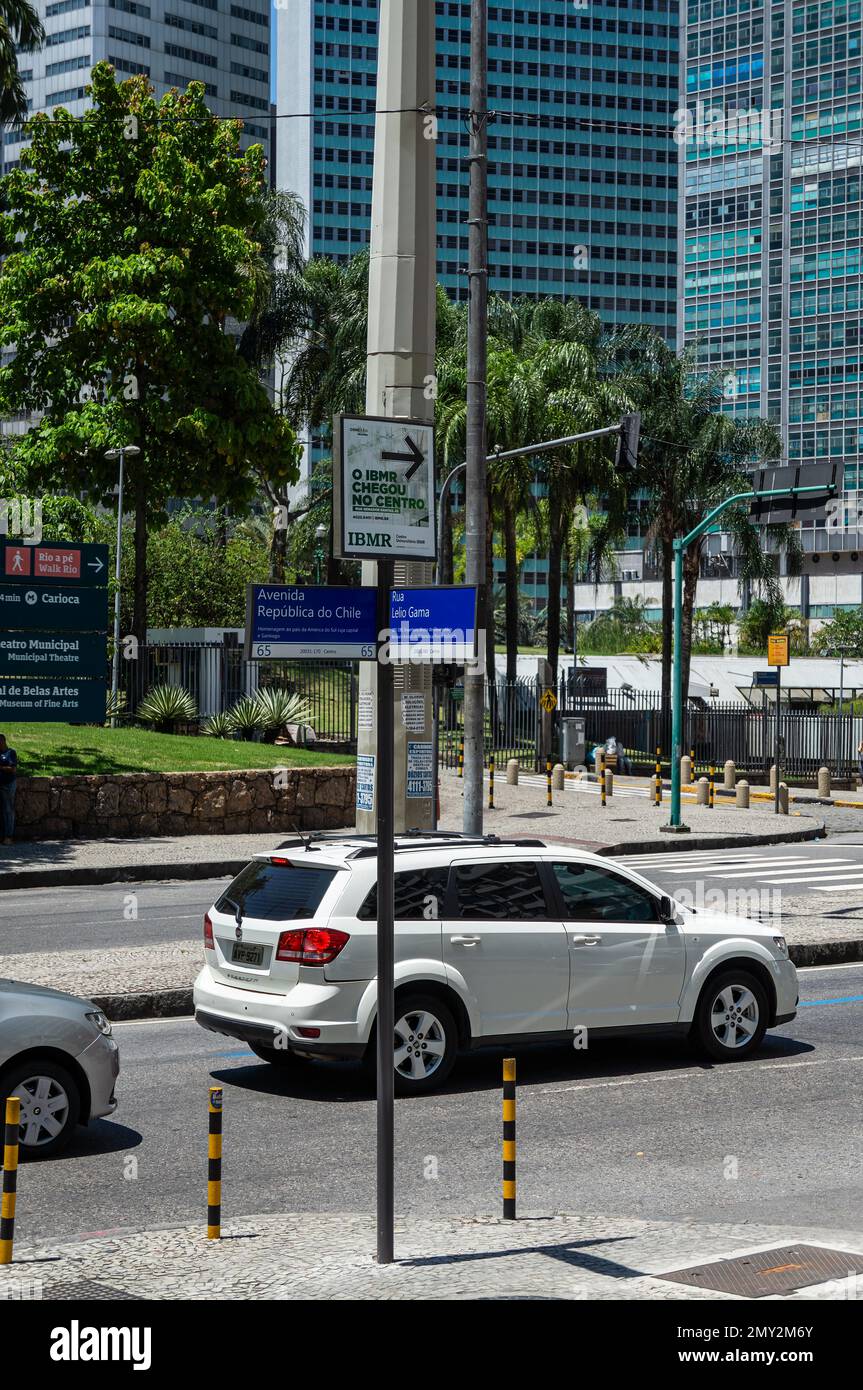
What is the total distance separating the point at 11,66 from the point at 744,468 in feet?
88.7

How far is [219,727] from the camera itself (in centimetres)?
3381

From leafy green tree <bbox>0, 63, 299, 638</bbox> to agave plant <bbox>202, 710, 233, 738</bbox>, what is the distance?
268 cm

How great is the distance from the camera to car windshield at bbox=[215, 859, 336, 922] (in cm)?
1053

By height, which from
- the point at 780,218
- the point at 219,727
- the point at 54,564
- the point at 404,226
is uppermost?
the point at 780,218

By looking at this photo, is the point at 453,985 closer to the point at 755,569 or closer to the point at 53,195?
the point at 53,195

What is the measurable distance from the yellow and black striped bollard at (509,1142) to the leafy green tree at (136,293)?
27906mm

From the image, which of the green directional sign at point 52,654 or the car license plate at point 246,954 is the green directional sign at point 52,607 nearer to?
the green directional sign at point 52,654

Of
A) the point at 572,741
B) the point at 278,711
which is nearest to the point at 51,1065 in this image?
the point at 278,711

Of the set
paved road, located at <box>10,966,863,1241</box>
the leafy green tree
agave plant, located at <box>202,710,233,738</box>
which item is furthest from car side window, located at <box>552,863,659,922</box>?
the leafy green tree

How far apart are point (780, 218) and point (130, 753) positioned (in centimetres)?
15209

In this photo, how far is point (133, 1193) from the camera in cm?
850

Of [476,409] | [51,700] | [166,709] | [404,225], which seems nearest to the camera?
[404,225]

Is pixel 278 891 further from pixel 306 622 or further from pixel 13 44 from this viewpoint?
pixel 13 44

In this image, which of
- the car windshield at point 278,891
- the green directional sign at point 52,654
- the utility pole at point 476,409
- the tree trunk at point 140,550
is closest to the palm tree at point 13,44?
the tree trunk at point 140,550
